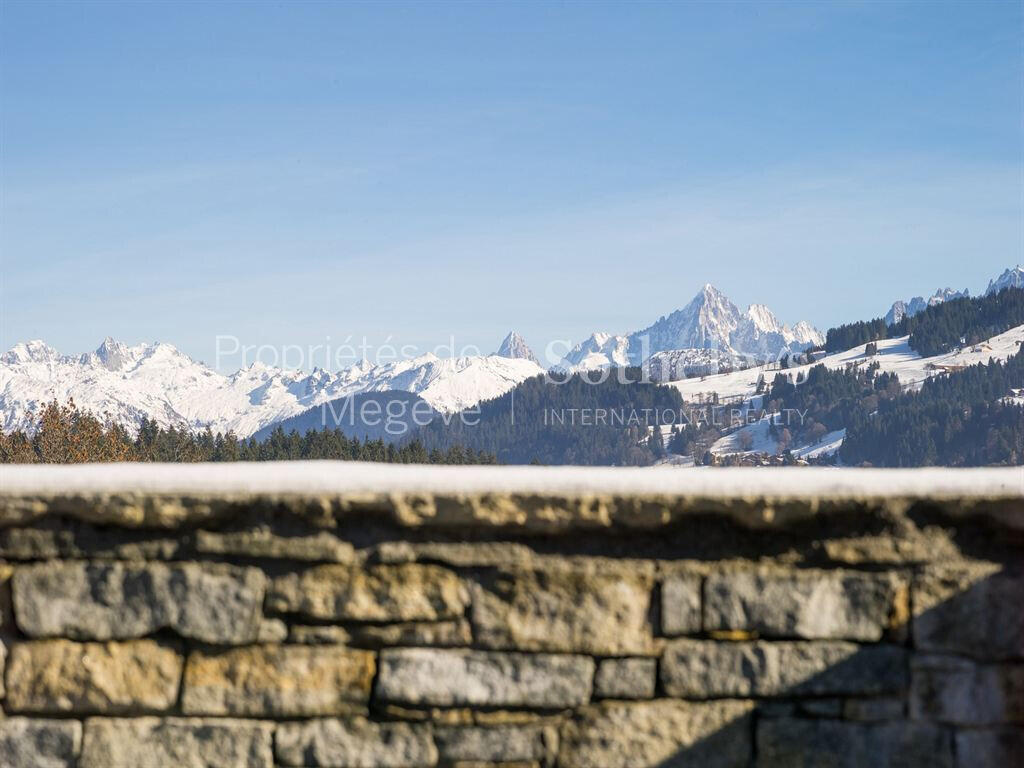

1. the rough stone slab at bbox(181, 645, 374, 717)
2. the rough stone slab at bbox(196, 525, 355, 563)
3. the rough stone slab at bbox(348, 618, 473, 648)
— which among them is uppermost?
the rough stone slab at bbox(196, 525, 355, 563)

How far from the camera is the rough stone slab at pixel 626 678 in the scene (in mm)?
3059

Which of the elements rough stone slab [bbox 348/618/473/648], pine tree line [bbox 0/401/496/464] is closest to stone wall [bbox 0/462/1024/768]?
rough stone slab [bbox 348/618/473/648]

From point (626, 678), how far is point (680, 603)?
0.26 metres

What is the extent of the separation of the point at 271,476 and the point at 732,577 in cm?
134

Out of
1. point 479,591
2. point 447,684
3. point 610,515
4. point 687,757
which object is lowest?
point 687,757

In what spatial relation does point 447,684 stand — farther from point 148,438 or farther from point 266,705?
point 148,438

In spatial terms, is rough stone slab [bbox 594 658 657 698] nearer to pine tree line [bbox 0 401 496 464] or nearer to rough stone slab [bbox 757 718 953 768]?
rough stone slab [bbox 757 718 953 768]

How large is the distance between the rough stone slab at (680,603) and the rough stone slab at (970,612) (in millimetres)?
619

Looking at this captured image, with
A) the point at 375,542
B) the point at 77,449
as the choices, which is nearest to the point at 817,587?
the point at 375,542

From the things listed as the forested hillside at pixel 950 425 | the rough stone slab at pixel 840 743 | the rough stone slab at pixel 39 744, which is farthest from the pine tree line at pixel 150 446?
the forested hillside at pixel 950 425

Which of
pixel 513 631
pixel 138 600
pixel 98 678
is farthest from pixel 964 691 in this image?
pixel 98 678

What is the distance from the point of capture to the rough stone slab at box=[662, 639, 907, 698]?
3039 mm

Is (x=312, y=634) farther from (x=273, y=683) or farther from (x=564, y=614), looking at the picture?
(x=564, y=614)

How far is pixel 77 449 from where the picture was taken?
6162cm
